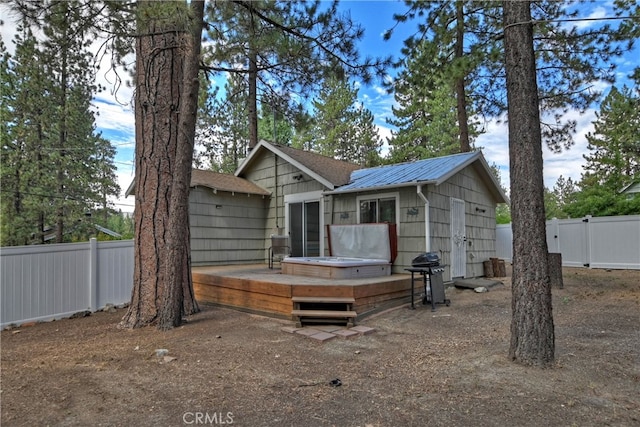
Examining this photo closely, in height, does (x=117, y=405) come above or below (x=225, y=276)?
below

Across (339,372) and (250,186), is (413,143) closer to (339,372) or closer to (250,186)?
(250,186)

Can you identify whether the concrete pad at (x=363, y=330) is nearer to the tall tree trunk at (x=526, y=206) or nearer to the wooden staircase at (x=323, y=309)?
the wooden staircase at (x=323, y=309)

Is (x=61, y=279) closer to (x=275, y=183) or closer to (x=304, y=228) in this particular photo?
(x=304, y=228)

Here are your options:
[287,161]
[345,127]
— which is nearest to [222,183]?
[287,161]

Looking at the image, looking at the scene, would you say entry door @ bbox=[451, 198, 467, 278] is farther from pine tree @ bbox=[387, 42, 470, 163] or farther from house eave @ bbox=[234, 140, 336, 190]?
pine tree @ bbox=[387, 42, 470, 163]

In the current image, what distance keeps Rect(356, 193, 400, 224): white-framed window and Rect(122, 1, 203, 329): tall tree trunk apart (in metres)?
4.28

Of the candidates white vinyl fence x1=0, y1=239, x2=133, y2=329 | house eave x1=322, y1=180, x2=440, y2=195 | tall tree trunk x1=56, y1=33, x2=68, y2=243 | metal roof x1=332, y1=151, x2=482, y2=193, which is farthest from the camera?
tall tree trunk x1=56, y1=33, x2=68, y2=243

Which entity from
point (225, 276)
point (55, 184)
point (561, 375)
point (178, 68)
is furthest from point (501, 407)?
point (55, 184)

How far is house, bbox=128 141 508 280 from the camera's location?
314 inches

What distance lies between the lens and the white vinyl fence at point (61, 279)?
556 cm

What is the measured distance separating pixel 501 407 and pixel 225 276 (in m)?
5.27

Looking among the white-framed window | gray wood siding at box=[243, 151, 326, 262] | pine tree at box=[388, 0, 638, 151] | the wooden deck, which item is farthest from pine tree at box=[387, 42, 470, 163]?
the wooden deck

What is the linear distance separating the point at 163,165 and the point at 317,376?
389 cm

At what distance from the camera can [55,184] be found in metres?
16.8
